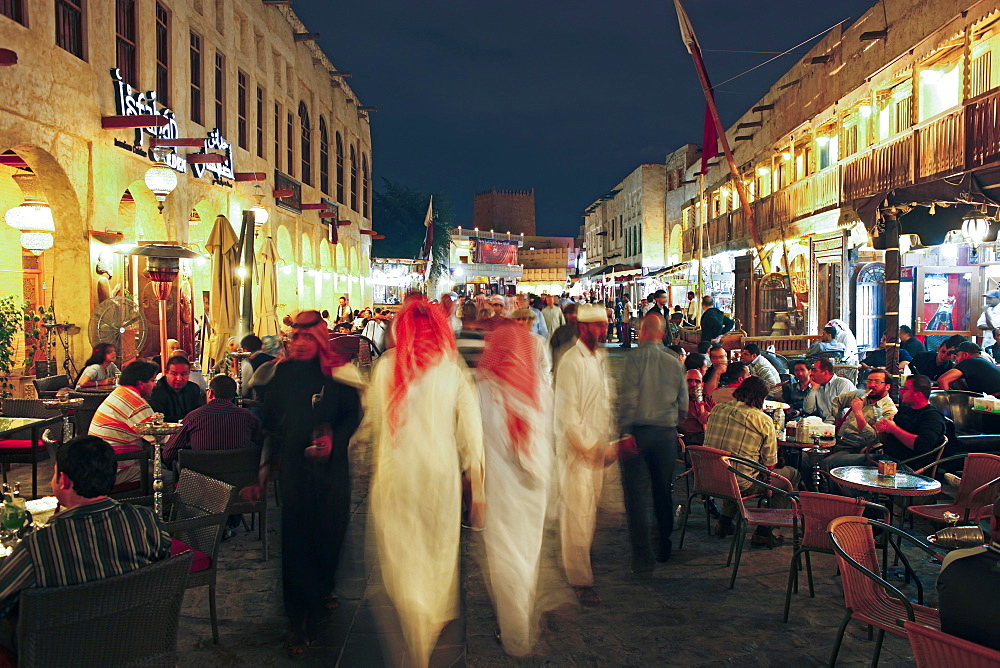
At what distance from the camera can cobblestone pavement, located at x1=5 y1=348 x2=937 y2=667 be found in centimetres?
434

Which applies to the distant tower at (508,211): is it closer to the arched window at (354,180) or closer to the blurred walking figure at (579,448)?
the arched window at (354,180)

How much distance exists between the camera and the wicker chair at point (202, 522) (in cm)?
423

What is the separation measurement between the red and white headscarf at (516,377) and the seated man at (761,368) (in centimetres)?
536

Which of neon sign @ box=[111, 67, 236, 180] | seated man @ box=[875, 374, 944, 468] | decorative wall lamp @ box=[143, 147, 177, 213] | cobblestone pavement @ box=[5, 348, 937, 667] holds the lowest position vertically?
cobblestone pavement @ box=[5, 348, 937, 667]

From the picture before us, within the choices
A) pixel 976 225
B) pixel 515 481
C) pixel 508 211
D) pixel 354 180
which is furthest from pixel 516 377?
pixel 508 211

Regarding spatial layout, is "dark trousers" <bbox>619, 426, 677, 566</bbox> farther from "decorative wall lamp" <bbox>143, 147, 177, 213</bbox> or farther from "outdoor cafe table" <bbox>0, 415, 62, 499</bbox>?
"decorative wall lamp" <bbox>143, 147, 177, 213</bbox>

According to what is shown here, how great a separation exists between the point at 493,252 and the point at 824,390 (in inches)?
2953

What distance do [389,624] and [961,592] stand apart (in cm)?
323

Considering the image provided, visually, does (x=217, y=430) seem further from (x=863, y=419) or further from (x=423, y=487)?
(x=863, y=419)

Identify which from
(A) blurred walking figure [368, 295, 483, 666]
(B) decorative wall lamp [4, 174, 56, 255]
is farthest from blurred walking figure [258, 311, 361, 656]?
(B) decorative wall lamp [4, 174, 56, 255]

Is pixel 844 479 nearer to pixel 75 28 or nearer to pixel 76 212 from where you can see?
pixel 76 212

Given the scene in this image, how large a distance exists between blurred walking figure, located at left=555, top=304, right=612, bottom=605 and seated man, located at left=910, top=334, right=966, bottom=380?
26.4 ft

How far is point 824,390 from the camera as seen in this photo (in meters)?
8.34

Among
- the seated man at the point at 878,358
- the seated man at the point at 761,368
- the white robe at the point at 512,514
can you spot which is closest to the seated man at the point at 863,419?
the seated man at the point at 761,368
